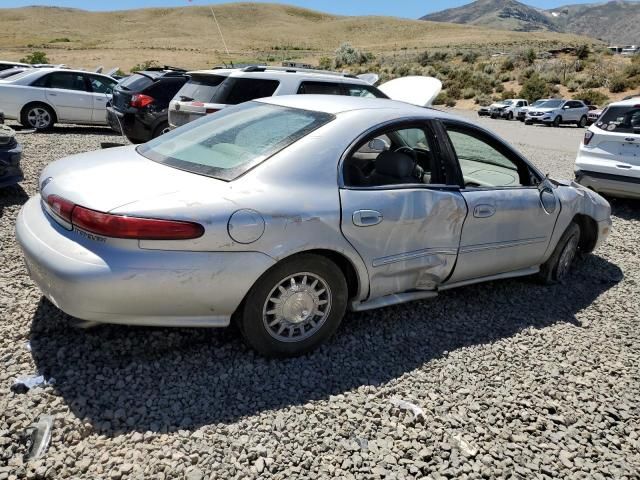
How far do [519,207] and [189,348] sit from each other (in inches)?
105

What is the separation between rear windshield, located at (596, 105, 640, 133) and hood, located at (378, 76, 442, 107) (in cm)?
277

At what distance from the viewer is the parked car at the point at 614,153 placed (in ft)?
25.0

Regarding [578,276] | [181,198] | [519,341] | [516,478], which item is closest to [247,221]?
[181,198]

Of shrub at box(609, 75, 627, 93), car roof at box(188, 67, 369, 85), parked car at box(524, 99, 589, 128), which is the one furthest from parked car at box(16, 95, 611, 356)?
shrub at box(609, 75, 627, 93)

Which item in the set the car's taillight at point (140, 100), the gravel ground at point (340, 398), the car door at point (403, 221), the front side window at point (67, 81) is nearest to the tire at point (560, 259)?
the gravel ground at point (340, 398)

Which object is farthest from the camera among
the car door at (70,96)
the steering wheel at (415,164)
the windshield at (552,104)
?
the windshield at (552,104)

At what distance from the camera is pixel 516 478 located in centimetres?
261

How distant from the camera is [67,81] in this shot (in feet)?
41.4

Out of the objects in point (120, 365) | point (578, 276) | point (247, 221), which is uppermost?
point (247, 221)

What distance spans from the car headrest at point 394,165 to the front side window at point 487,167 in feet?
1.49

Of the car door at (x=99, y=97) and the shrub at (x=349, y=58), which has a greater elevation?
the car door at (x=99, y=97)

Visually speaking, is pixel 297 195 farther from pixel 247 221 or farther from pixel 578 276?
pixel 578 276

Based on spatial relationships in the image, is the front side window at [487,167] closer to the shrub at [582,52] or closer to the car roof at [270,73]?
the car roof at [270,73]

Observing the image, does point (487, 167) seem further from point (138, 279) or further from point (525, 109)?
point (525, 109)
